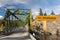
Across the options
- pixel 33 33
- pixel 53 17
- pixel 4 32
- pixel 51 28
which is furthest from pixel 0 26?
pixel 53 17

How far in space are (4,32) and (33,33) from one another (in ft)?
2.42

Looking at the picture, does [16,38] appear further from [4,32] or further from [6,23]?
[6,23]

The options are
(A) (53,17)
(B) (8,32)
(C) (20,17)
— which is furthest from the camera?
(C) (20,17)

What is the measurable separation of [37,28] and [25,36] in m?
0.35

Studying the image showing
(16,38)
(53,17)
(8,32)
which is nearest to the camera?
(53,17)

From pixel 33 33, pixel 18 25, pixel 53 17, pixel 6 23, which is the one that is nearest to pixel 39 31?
pixel 33 33

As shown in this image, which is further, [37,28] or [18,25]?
[18,25]

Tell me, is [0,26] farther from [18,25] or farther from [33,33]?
[33,33]

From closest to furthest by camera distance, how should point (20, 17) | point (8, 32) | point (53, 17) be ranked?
1. point (53, 17)
2. point (8, 32)
3. point (20, 17)

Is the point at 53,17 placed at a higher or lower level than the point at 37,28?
higher

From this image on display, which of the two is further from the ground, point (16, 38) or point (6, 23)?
point (6, 23)

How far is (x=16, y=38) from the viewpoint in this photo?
4934 mm

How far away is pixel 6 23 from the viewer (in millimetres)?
5426

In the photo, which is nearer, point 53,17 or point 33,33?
point 53,17
